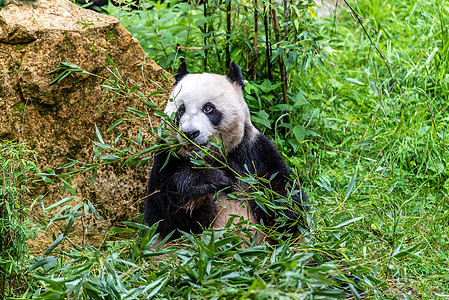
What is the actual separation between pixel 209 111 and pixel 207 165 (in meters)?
0.41

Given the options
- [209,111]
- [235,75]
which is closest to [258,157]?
[209,111]

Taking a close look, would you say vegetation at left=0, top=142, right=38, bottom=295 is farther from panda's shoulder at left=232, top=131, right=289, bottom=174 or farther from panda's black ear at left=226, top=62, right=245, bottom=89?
panda's black ear at left=226, top=62, right=245, bottom=89

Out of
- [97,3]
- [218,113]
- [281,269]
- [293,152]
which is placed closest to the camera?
[281,269]

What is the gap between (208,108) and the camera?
3465 millimetres

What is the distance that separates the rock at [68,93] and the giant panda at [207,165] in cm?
51

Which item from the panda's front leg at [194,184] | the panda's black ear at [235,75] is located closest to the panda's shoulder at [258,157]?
the panda's front leg at [194,184]

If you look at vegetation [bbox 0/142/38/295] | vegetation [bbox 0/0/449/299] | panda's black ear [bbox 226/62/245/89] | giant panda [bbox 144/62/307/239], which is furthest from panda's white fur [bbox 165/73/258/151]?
vegetation [bbox 0/142/38/295]

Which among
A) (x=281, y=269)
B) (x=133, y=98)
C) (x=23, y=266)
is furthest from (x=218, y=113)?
(x=23, y=266)

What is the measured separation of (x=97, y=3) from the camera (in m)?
7.34

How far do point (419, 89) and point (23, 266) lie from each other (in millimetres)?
4311

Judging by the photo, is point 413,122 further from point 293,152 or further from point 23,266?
point 23,266

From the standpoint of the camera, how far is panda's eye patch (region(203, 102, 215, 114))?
3.46 metres

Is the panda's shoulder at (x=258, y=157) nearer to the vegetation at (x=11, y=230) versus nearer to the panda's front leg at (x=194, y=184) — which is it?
the panda's front leg at (x=194, y=184)

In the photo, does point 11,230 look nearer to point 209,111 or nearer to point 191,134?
Result: point 191,134
